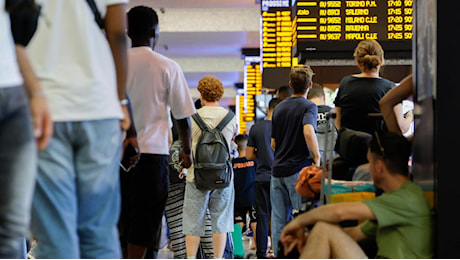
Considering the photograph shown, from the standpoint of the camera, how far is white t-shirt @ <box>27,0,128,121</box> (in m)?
2.64

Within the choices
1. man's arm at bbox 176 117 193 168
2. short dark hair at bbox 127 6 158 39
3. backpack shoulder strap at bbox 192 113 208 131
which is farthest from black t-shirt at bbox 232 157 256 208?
short dark hair at bbox 127 6 158 39

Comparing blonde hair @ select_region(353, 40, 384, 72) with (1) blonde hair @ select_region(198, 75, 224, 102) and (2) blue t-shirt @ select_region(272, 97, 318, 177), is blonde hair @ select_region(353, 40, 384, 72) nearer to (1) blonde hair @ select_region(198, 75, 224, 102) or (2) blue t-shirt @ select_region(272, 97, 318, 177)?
(2) blue t-shirt @ select_region(272, 97, 318, 177)

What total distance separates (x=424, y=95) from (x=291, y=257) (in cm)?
111

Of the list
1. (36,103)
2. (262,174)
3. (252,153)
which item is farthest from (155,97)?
(252,153)

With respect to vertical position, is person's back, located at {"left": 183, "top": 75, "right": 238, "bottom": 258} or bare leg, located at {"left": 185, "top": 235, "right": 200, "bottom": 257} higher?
person's back, located at {"left": 183, "top": 75, "right": 238, "bottom": 258}

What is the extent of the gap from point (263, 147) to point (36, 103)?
569 centimetres

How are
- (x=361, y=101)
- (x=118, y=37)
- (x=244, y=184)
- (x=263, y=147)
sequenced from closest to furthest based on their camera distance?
(x=118, y=37) < (x=361, y=101) < (x=263, y=147) < (x=244, y=184)

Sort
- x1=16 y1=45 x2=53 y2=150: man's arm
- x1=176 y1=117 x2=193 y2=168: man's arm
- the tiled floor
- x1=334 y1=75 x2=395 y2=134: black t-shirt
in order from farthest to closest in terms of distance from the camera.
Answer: the tiled floor
x1=334 y1=75 x2=395 y2=134: black t-shirt
x1=176 y1=117 x2=193 y2=168: man's arm
x1=16 y1=45 x2=53 y2=150: man's arm

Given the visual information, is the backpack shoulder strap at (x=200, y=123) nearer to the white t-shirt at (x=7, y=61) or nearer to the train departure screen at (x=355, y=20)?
the train departure screen at (x=355, y=20)

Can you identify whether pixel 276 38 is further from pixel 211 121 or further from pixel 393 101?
pixel 393 101

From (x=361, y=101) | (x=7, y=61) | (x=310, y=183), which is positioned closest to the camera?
(x=7, y=61)

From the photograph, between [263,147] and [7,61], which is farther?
[263,147]

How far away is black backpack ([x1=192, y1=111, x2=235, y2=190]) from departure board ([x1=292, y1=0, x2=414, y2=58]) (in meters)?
3.57

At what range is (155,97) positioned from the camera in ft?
14.3
